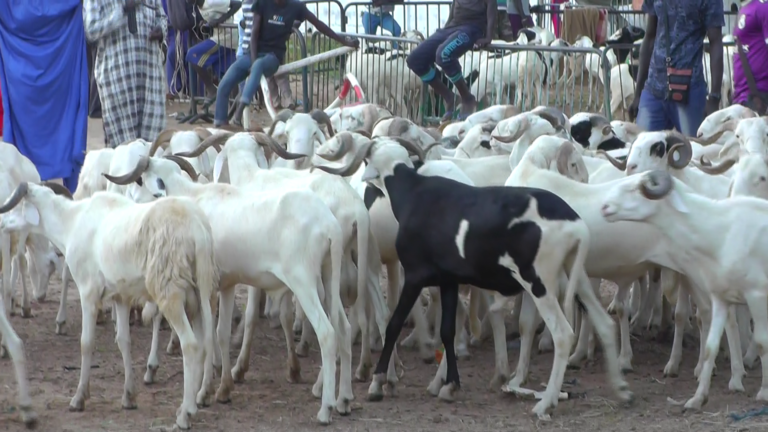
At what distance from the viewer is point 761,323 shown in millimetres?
6297

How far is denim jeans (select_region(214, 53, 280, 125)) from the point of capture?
520 inches

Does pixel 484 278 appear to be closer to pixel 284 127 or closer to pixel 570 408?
pixel 570 408

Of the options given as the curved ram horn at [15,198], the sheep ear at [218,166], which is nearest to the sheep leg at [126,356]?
the curved ram horn at [15,198]

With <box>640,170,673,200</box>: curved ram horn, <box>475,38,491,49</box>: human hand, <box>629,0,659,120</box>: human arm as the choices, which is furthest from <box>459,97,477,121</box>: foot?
<box>640,170,673,200</box>: curved ram horn

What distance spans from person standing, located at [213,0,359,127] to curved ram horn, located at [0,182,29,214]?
6669mm

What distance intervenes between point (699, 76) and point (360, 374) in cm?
409

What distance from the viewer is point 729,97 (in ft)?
48.6

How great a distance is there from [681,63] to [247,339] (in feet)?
14.5

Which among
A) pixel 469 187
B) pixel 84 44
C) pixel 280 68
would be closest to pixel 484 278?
pixel 469 187

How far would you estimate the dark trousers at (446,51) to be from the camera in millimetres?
12992

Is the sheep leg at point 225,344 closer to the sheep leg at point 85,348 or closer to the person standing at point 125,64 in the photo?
the sheep leg at point 85,348

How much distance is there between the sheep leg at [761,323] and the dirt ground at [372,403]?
0.11m

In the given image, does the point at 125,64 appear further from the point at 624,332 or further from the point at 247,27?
the point at 624,332

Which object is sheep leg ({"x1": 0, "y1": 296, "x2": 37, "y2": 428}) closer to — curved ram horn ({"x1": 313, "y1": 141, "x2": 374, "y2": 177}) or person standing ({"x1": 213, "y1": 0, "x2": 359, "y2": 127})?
curved ram horn ({"x1": 313, "y1": 141, "x2": 374, "y2": 177})
